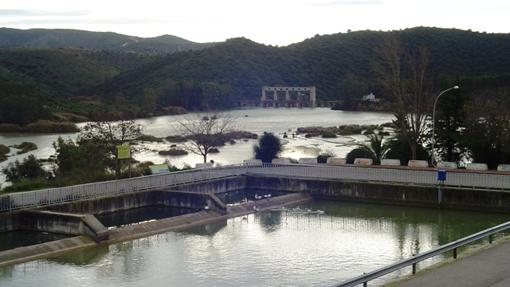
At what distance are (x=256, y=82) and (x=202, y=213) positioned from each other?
484 ft

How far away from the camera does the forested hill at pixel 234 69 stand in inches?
5591

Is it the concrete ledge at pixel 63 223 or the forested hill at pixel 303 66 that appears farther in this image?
the forested hill at pixel 303 66

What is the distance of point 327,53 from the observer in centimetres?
18862

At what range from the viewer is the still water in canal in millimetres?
21297

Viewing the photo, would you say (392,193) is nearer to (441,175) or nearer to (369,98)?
(441,175)

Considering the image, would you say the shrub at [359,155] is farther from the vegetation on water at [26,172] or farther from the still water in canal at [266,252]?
the vegetation on water at [26,172]

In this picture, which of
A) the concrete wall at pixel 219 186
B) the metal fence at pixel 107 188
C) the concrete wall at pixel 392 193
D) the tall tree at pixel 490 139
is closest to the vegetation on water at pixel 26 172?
the metal fence at pixel 107 188

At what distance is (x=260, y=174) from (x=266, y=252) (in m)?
16.3

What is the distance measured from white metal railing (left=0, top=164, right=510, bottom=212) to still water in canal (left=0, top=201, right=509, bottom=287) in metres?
2.30

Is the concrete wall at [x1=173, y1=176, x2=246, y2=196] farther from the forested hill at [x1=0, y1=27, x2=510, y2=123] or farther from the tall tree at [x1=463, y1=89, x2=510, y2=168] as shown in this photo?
the forested hill at [x1=0, y1=27, x2=510, y2=123]

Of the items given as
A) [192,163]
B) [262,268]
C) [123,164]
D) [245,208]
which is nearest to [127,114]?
[192,163]

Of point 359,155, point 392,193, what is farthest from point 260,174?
point 392,193

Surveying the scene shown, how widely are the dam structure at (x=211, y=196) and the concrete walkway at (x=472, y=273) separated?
14.6 meters

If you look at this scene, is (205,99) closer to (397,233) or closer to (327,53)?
(327,53)
